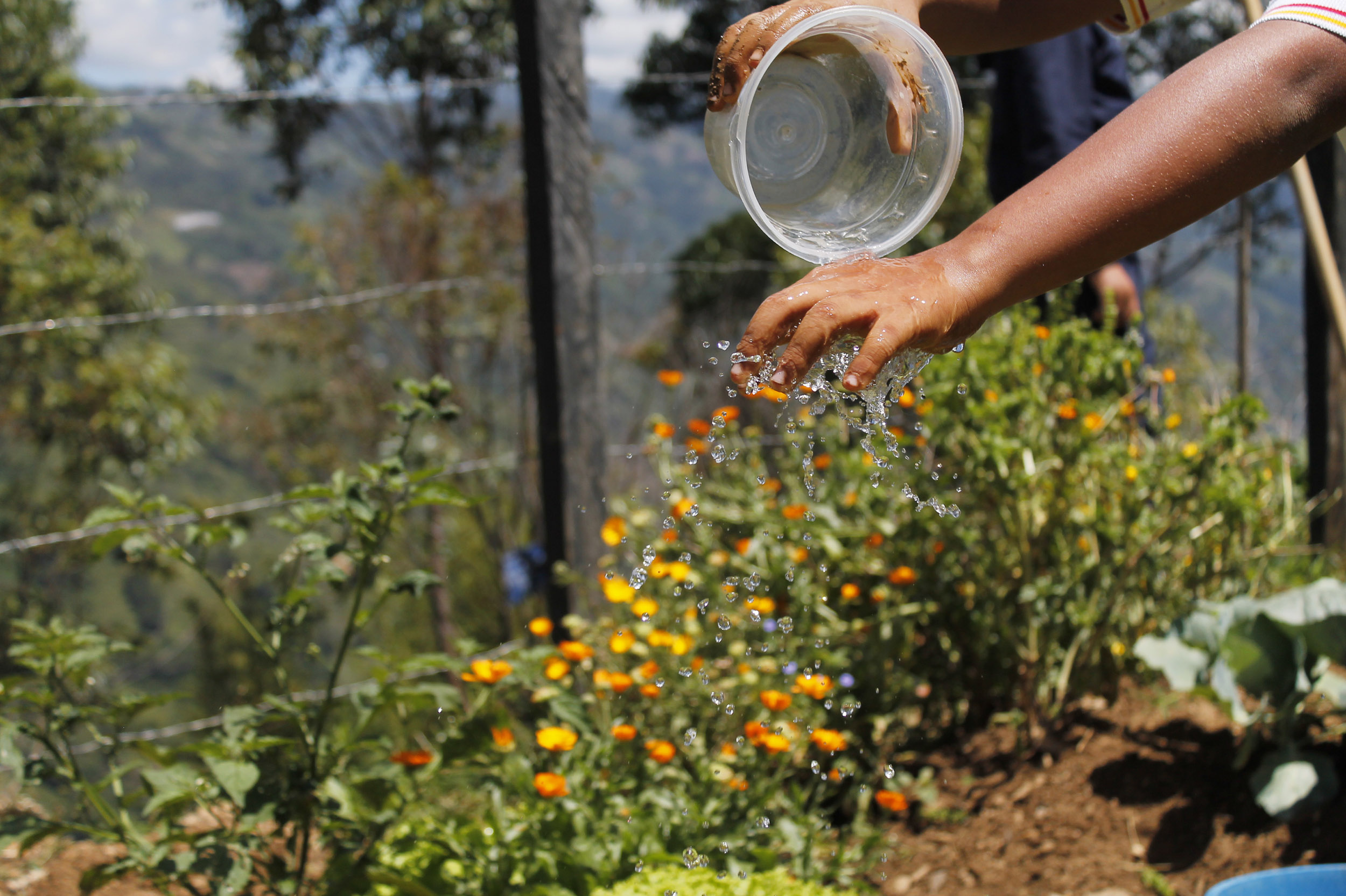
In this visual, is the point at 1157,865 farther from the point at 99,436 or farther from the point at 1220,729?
the point at 99,436

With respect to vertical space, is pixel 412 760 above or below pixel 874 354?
below

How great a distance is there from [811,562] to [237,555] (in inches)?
44.4

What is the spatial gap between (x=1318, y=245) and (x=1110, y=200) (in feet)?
4.57

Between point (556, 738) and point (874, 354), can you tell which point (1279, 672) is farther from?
point (874, 354)

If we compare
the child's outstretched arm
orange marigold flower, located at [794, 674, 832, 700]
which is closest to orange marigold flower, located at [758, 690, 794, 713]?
orange marigold flower, located at [794, 674, 832, 700]

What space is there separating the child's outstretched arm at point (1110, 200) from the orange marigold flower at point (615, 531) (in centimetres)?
120

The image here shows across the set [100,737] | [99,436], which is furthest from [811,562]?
[99,436]

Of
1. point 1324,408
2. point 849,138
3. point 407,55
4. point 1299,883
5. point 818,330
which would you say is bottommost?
point 1299,883

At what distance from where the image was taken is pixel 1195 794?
1.81 m

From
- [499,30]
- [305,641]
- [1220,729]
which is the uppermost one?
[499,30]

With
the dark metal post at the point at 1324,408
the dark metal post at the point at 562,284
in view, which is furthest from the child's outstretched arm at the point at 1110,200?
the dark metal post at the point at 1324,408

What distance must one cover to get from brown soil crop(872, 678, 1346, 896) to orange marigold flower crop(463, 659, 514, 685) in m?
0.78

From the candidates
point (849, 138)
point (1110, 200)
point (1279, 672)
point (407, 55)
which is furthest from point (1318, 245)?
point (407, 55)

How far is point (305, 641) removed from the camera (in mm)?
1575
